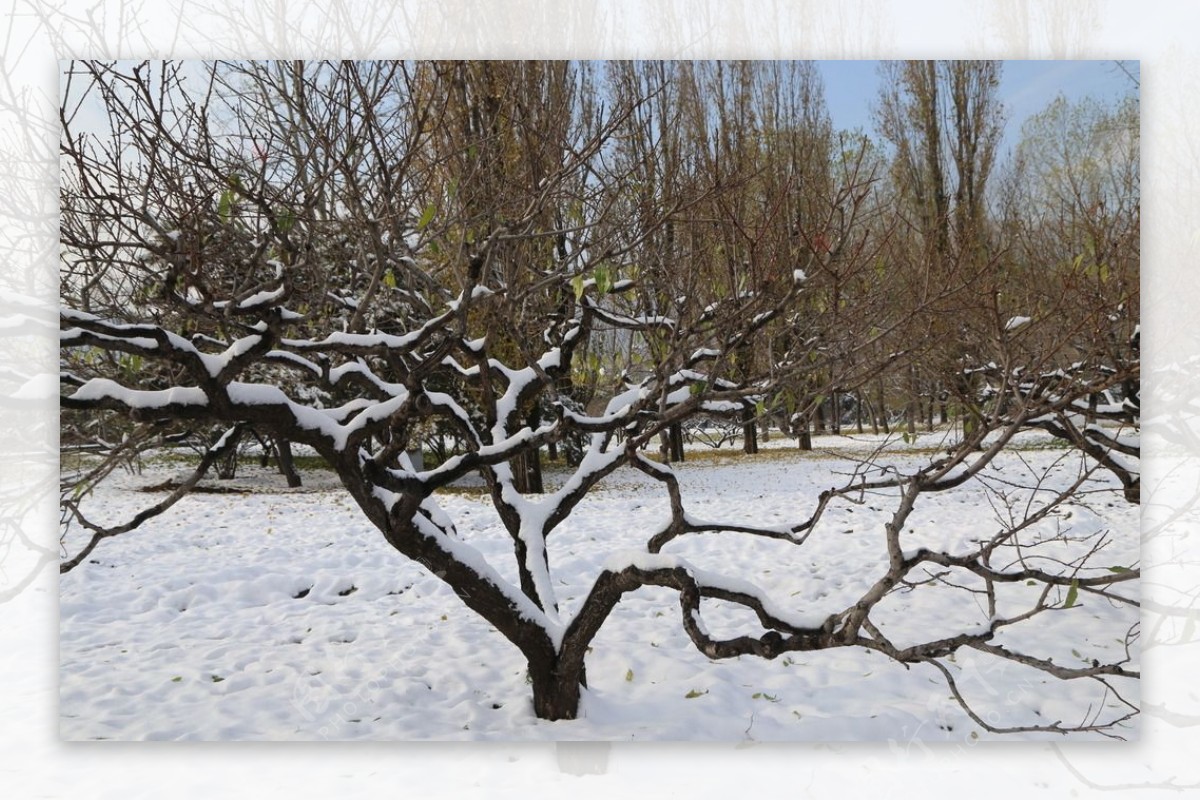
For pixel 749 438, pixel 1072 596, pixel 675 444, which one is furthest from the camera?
pixel 749 438

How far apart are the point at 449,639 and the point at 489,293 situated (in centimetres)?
137

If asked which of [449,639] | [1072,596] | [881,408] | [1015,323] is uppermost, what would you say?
[1015,323]

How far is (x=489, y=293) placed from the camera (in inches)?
78.2

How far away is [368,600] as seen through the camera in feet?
10.1

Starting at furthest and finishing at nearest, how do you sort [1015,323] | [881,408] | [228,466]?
[228,466], [881,408], [1015,323]

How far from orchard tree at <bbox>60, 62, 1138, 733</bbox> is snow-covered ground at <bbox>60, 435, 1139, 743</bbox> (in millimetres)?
166

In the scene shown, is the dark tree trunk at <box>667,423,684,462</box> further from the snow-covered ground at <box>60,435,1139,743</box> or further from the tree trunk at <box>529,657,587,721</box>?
the tree trunk at <box>529,657,587,721</box>

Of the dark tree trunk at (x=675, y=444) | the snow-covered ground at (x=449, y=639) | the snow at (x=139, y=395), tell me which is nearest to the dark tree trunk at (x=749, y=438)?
the snow-covered ground at (x=449, y=639)

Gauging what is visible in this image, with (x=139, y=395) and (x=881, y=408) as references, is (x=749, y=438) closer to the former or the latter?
(x=881, y=408)

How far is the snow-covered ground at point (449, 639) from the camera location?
7.57 feet

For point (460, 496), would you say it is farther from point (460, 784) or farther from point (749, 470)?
point (460, 784)

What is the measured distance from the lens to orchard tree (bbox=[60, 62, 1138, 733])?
1.81 metres

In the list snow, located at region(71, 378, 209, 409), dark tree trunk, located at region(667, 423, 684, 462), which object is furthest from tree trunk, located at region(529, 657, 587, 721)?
dark tree trunk, located at region(667, 423, 684, 462)

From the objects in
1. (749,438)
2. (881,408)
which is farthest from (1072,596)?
(749,438)
